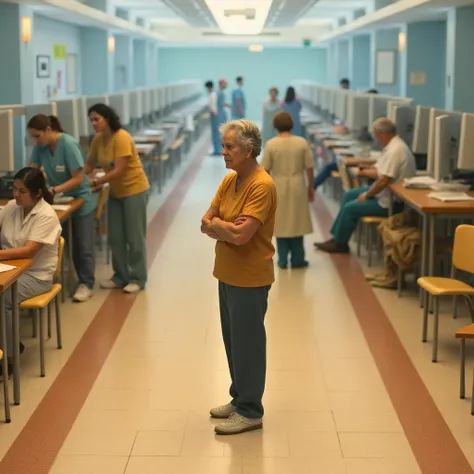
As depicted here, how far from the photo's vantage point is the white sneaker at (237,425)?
13.9ft

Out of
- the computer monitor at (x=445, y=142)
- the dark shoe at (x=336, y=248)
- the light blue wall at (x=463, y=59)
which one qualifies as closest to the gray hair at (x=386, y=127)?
the computer monitor at (x=445, y=142)

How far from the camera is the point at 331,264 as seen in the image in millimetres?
8109

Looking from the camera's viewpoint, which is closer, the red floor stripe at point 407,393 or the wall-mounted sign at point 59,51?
the red floor stripe at point 407,393

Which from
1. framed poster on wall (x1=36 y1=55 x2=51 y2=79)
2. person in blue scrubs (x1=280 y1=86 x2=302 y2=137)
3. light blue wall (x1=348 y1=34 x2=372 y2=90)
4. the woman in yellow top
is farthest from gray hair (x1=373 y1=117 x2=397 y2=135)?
light blue wall (x1=348 y1=34 x2=372 y2=90)

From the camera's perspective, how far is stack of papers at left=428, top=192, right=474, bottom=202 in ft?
20.7

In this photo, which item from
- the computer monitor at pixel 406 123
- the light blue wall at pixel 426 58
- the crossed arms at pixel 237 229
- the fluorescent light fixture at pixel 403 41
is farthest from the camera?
the fluorescent light fixture at pixel 403 41

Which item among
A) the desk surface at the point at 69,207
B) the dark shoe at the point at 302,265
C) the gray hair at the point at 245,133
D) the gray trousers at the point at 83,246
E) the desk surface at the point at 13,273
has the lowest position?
the dark shoe at the point at 302,265

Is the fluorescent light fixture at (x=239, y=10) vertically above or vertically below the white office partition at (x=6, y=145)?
above

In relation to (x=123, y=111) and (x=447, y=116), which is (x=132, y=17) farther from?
(x=447, y=116)

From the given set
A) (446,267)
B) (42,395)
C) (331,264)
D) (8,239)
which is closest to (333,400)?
(42,395)

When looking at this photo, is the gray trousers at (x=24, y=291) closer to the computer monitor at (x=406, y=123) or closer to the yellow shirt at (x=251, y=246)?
the yellow shirt at (x=251, y=246)

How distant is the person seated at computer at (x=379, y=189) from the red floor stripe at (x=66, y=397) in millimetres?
2211

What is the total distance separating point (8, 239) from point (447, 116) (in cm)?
345

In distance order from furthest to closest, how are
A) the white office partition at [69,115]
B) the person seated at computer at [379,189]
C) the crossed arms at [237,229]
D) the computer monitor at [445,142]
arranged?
the white office partition at [69,115], the person seated at computer at [379,189], the computer monitor at [445,142], the crossed arms at [237,229]
